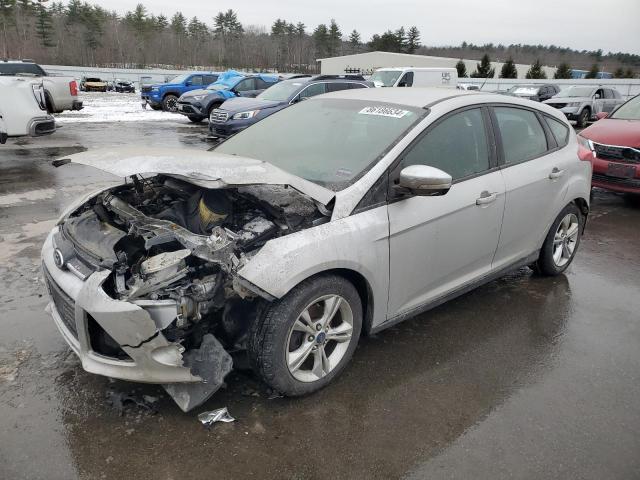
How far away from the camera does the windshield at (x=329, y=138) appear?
313 centimetres

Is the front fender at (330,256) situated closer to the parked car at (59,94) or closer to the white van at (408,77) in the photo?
the parked car at (59,94)

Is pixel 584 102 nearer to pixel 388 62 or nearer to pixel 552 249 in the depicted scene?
pixel 552 249

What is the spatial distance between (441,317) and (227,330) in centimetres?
186

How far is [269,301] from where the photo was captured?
2.60 m

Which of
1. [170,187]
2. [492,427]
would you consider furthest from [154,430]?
[492,427]

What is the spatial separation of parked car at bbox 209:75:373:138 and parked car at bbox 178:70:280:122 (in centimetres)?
386

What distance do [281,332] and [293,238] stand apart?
A: 0.49 m

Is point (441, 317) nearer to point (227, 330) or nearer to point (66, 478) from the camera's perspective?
point (227, 330)

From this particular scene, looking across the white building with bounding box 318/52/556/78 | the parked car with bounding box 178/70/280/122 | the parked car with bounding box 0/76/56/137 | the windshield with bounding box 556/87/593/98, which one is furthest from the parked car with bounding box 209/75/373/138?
the white building with bounding box 318/52/556/78

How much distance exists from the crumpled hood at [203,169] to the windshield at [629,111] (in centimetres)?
774

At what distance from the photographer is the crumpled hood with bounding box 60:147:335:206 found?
2.74 metres

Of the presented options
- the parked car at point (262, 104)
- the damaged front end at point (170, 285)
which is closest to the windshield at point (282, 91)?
the parked car at point (262, 104)

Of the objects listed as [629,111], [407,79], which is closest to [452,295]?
[629,111]

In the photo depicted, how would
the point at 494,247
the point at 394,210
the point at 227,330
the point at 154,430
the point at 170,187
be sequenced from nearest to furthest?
the point at 154,430 → the point at 227,330 → the point at 394,210 → the point at 170,187 → the point at 494,247
